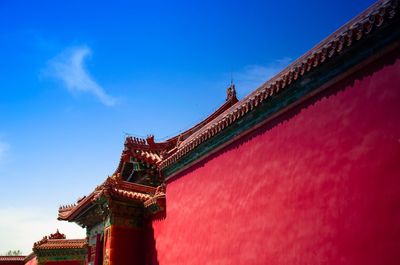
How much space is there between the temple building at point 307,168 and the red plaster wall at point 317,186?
1cm

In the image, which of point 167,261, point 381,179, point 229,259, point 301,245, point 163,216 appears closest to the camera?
point 381,179

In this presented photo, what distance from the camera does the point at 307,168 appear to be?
176 inches

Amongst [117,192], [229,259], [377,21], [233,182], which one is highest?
[377,21]

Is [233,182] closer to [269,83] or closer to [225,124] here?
[225,124]

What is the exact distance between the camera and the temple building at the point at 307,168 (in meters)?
3.62

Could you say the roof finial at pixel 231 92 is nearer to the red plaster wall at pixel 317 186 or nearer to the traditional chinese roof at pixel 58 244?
the red plaster wall at pixel 317 186

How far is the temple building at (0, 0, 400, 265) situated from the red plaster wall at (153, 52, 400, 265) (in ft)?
0.04

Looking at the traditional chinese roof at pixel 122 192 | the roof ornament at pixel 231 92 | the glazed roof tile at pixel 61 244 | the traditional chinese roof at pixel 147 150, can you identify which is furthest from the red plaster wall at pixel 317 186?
the glazed roof tile at pixel 61 244

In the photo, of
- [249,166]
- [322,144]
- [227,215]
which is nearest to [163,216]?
[227,215]

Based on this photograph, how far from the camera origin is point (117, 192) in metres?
8.66

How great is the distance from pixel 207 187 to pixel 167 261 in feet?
7.23

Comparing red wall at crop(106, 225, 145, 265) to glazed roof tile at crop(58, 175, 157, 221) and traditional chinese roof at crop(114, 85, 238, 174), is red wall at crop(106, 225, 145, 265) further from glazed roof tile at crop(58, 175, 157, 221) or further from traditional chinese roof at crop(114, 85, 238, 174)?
traditional chinese roof at crop(114, 85, 238, 174)

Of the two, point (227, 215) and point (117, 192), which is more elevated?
point (117, 192)

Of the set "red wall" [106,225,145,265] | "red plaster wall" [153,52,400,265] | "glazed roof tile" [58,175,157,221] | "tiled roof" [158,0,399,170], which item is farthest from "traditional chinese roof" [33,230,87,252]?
"tiled roof" [158,0,399,170]
